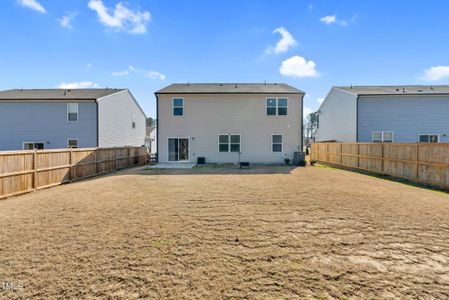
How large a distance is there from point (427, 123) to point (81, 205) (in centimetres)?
2531

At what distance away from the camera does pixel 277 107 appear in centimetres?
1848

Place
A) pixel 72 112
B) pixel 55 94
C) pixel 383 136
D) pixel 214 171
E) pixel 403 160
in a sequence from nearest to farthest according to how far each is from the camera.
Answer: pixel 403 160 → pixel 214 171 → pixel 72 112 → pixel 383 136 → pixel 55 94

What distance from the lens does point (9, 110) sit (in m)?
18.6

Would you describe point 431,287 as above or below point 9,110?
below

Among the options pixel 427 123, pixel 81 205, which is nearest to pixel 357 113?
pixel 427 123

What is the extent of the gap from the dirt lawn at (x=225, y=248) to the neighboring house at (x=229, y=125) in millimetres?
11253

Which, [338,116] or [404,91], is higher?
[404,91]

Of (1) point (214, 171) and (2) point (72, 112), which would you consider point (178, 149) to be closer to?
(1) point (214, 171)

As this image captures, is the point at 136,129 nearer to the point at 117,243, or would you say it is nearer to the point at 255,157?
the point at 255,157

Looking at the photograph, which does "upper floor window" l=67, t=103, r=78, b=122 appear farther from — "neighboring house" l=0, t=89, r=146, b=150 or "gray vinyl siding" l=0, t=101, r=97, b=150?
"gray vinyl siding" l=0, t=101, r=97, b=150

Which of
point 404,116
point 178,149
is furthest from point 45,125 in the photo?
point 404,116

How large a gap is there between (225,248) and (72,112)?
20.2 meters

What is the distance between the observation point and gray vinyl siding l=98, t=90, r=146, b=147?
19.5 m

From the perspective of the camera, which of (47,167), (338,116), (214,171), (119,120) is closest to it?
(47,167)
